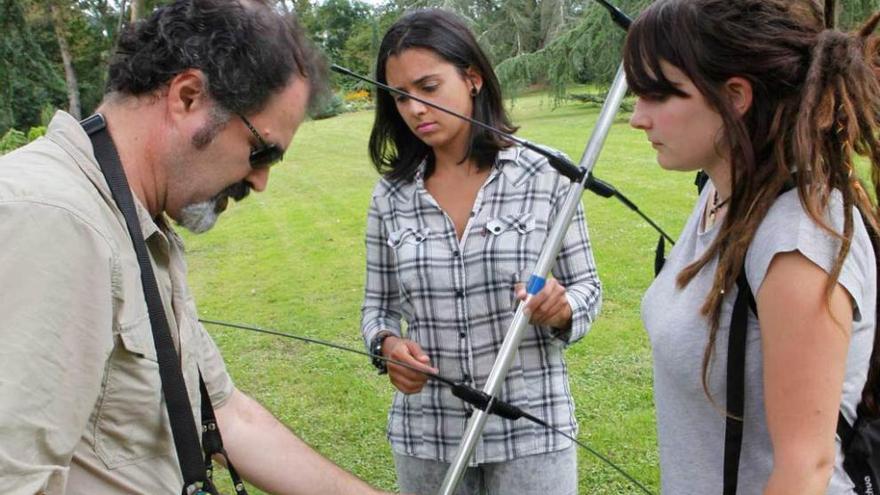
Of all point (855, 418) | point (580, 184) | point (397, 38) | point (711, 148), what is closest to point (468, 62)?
point (397, 38)

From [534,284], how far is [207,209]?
70 centimetres

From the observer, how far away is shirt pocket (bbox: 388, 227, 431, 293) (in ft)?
6.81

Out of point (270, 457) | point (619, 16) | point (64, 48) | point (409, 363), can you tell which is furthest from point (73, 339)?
point (64, 48)

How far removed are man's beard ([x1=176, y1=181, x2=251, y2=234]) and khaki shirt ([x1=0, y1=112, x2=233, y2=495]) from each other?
167mm

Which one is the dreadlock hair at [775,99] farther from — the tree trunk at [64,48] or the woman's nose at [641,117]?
the tree trunk at [64,48]

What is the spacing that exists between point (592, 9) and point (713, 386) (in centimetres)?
640

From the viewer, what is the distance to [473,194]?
2.13 metres

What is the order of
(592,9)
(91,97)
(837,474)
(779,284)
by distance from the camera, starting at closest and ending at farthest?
1. (779,284)
2. (837,474)
3. (592,9)
4. (91,97)

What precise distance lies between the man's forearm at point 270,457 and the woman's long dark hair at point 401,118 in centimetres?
76

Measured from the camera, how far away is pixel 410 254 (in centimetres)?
209

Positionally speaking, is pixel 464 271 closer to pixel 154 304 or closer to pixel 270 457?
pixel 270 457

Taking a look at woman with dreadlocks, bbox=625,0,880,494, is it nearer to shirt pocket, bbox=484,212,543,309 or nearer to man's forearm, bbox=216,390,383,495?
shirt pocket, bbox=484,212,543,309

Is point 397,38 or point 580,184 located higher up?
point 397,38

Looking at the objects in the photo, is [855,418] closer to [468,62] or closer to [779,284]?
[779,284]
